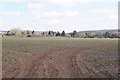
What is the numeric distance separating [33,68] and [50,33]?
159 meters

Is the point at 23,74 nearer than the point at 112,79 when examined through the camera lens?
No

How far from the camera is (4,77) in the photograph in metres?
15.1

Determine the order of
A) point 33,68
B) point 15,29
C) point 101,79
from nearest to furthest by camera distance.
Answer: point 101,79, point 33,68, point 15,29

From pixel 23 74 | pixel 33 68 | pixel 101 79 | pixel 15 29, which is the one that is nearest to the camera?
pixel 101 79

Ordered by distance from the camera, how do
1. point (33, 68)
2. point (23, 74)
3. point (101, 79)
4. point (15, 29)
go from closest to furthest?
point (101, 79) → point (23, 74) → point (33, 68) → point (15, 29)

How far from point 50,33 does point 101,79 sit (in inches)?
6391

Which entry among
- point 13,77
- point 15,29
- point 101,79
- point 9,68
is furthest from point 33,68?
point 15,29

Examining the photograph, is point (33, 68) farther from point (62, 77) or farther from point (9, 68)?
point (62, 77)

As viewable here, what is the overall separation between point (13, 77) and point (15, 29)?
157 m

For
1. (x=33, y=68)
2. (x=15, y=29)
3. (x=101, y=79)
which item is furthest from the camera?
(x=15, y=29)

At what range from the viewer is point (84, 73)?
16453mm

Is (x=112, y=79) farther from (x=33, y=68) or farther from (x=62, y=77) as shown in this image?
(x=33, y=68)

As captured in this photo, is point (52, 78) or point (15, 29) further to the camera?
point (15, 29)

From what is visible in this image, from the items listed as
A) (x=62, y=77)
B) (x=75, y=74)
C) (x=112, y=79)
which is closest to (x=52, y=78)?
(x=62, y=77)
